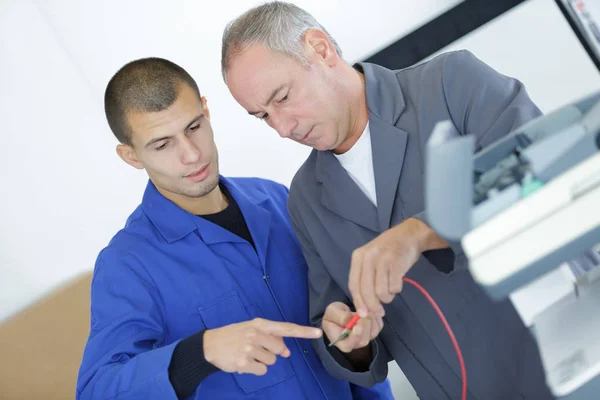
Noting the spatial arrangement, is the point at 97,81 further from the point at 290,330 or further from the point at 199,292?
the point at 290,330

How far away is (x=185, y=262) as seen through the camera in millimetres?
1619

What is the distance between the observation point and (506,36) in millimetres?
2299

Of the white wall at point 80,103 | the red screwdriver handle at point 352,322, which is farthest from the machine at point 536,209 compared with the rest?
the white wall at point 80,103

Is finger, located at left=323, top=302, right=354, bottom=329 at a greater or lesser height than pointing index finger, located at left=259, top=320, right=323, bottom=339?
lesser

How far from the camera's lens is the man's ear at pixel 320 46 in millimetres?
1406

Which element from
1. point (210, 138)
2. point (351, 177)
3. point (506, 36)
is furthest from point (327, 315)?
point (506, 36)

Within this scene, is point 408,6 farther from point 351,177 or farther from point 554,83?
point 351,177

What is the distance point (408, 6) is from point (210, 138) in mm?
1171

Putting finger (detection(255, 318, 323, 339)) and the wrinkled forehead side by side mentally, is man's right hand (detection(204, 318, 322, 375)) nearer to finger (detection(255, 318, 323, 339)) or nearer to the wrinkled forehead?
finger (detection(255, 318, 323, 339))

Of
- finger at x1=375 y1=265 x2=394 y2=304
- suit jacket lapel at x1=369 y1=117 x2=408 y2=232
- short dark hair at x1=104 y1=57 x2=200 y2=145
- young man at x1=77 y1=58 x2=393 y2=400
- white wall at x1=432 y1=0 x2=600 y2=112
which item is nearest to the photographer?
finger at x1=375 y1=265 x2=394 y2=304

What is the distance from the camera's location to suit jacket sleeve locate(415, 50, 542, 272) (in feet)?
3.91

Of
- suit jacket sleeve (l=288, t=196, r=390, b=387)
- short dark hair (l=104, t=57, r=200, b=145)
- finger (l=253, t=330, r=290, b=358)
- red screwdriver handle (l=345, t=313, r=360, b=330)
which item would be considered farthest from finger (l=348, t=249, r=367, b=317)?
short dark hair (l=104, t=57, r=200, b=145)

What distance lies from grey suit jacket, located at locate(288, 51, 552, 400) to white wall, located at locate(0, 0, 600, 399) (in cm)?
102

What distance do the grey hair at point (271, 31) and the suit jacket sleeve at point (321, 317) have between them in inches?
16.1
